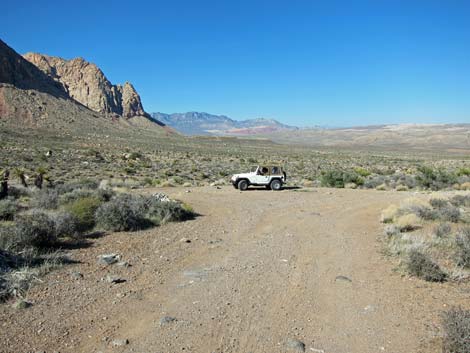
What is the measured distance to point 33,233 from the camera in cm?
881

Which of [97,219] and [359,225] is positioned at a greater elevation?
[97,219]

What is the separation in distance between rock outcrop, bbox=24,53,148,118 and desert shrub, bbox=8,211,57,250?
15985 centimetres

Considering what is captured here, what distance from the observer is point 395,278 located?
8031mm

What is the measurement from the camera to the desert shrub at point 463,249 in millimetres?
8453

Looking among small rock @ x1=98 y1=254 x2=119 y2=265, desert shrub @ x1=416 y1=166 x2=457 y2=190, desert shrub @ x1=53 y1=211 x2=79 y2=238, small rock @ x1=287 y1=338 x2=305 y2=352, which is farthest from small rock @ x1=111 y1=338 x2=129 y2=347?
desert shrub @ x1=416 y1=166 x2=457 y2=190

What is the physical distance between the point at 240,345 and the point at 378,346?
6.29 ft

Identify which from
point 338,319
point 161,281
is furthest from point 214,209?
point 338,319

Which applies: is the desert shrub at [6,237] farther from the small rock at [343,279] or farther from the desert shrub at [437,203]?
the desert shrub at [437,203]

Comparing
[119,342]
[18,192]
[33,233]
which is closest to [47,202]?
[33,233]

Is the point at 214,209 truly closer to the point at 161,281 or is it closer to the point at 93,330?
the point at 161,281

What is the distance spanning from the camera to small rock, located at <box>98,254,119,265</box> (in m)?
8.41

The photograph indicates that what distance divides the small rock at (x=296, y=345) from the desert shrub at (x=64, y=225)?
22.5ft

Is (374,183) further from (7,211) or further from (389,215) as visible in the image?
(7,211)

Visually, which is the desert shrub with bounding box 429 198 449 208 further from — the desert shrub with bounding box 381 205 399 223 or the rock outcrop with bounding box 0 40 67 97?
the rock outcrop with bounding box 0 40 67 97
